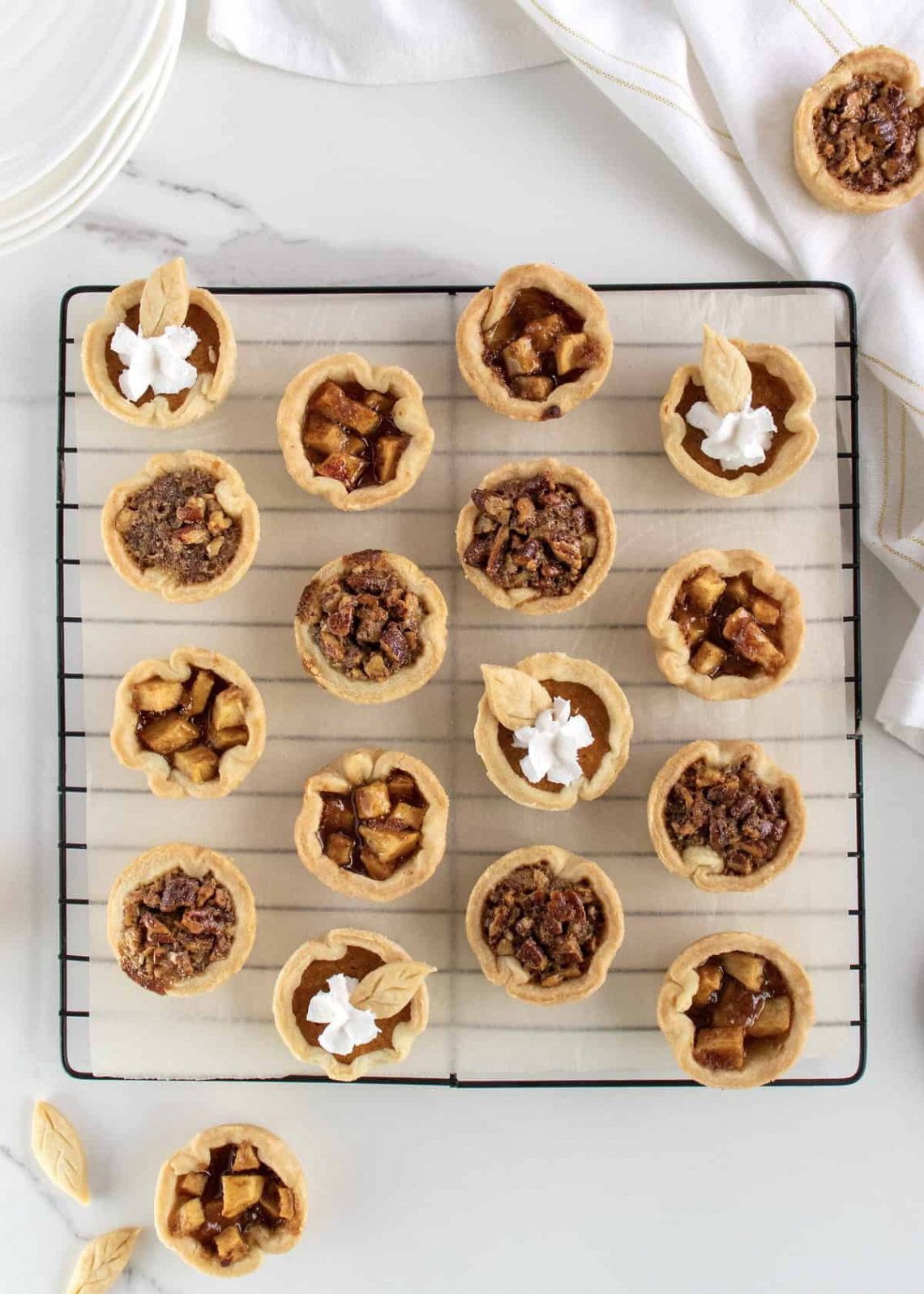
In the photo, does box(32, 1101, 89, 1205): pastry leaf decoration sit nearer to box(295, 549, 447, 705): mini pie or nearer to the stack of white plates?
box(295, 549, 447, 705): mini pie

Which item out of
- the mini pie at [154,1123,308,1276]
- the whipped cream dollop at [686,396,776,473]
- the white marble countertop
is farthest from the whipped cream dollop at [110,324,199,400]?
the mini pie at [154,1123,308,1276]

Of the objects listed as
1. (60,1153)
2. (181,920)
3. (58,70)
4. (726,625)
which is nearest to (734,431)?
(726,625)

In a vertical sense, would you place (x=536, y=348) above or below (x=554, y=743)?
above

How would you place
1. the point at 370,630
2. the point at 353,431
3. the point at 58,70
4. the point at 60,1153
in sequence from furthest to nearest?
the point at 60,1153, the point at 353,431, the point at 370,630, the point at 58,70

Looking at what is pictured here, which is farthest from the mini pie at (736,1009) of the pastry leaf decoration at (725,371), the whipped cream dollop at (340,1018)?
the pastry leaf decoration at (725,371)

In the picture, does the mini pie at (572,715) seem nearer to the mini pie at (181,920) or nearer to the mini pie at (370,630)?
the mini pie at (370,630)

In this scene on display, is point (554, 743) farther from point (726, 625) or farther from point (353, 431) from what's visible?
point (353, 431)
